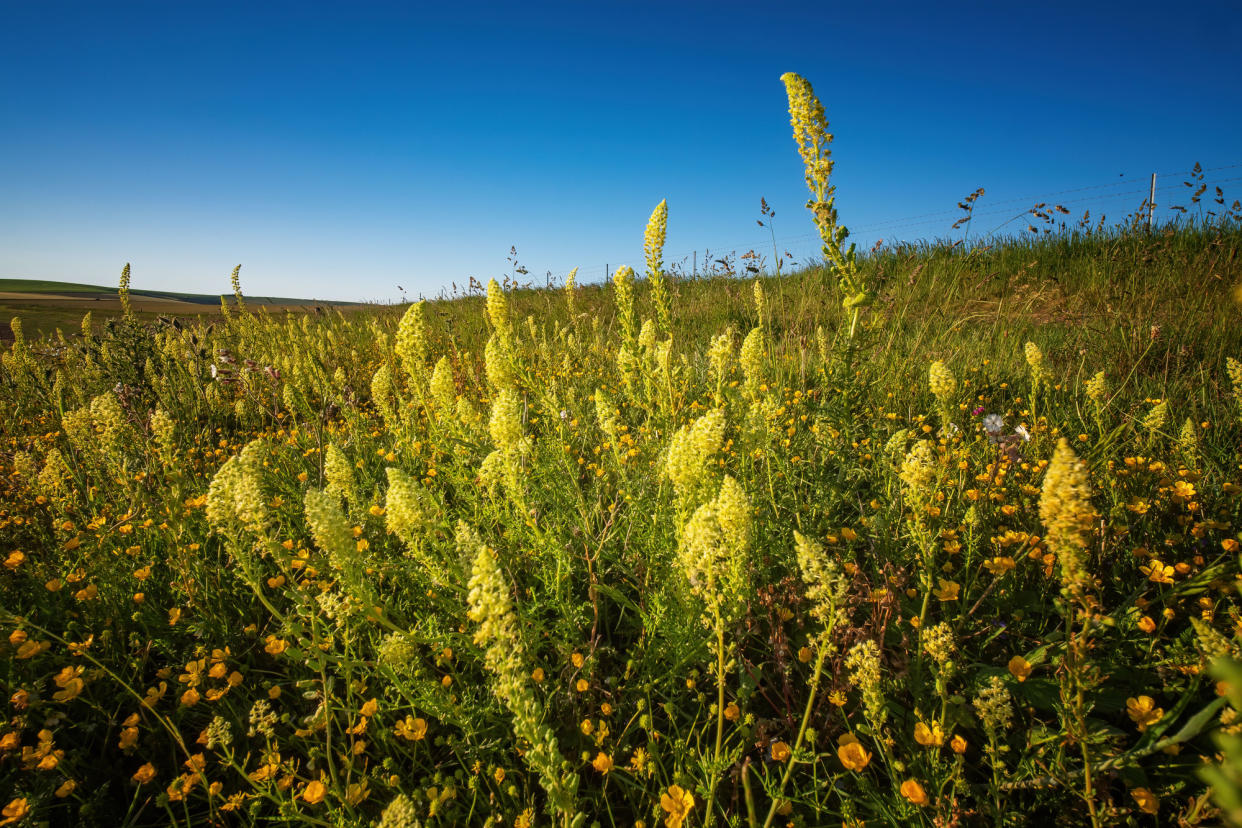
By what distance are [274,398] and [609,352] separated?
309 cm

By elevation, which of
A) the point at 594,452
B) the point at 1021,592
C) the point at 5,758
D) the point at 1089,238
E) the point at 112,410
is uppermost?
the point at 1089,238

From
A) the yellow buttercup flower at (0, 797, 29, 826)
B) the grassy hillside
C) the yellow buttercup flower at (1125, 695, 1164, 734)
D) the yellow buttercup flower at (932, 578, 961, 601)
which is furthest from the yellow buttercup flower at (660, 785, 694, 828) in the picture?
the yellow buttercup flower at (0, 797, 29, 826)

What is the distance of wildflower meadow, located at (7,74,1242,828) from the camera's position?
1.27 m

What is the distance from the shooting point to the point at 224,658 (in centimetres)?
189

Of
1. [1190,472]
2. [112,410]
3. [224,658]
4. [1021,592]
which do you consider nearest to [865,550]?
[1021,592]

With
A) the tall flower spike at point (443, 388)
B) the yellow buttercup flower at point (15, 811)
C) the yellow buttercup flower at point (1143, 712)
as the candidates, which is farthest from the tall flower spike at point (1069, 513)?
→ the yellow buttercup flower at point (15, 811)

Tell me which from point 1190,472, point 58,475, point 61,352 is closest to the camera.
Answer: point 1190,472

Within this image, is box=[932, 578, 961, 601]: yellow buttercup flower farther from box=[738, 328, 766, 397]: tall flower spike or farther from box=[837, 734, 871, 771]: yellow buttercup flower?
box=[738, 328, 766, 397]: tall flower spike

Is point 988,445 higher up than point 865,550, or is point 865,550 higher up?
point 988,445

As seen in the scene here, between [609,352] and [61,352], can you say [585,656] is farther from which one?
[61,352]

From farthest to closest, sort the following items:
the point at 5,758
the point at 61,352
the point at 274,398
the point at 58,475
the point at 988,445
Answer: the point at 61,352 < the point at 274,398 < the point at 988,445 < the point at 58,475 < the point at 5,758

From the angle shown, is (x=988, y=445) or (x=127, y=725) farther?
(x=988, y=445)

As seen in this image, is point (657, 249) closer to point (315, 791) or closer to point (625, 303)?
point (625, 303)

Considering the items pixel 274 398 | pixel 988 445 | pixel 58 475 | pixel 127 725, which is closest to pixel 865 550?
pixel 988 445
